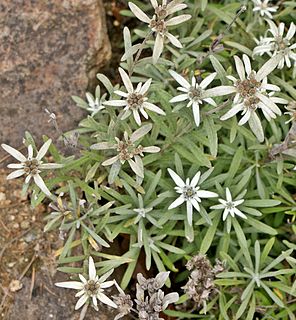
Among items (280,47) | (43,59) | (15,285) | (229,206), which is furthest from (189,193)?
(43,59)

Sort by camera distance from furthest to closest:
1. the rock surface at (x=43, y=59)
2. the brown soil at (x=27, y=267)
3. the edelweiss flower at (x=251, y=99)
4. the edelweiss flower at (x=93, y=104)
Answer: the rock surface at (x=43, y=59) < the edelweiss flower at (x=93, y=104) < the brown soil at (x=27, y=267) < the edelweiss flower at (x=251, y=99)

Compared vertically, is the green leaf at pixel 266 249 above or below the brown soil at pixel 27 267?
above

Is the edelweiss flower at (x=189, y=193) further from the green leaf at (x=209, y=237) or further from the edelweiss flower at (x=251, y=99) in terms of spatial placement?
the edelweiss flower at (x=251, y=99)

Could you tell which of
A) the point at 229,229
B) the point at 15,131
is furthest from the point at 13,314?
the point at 229,229

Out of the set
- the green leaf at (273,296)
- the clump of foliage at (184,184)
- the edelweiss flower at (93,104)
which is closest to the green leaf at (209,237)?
the clump of foliage at (184,184)

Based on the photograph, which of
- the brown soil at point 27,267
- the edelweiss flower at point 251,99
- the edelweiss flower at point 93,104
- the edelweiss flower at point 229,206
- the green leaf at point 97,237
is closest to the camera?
the edelweiss flower at point 251,99

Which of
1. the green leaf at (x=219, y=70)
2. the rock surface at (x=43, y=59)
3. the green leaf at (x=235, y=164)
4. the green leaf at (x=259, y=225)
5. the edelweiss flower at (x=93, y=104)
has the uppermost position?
the rock surface at (x=43, y=59)

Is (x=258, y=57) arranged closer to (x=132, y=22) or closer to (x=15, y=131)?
(x=132, y=22)

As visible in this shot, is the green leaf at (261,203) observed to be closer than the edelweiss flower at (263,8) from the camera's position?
Yes
